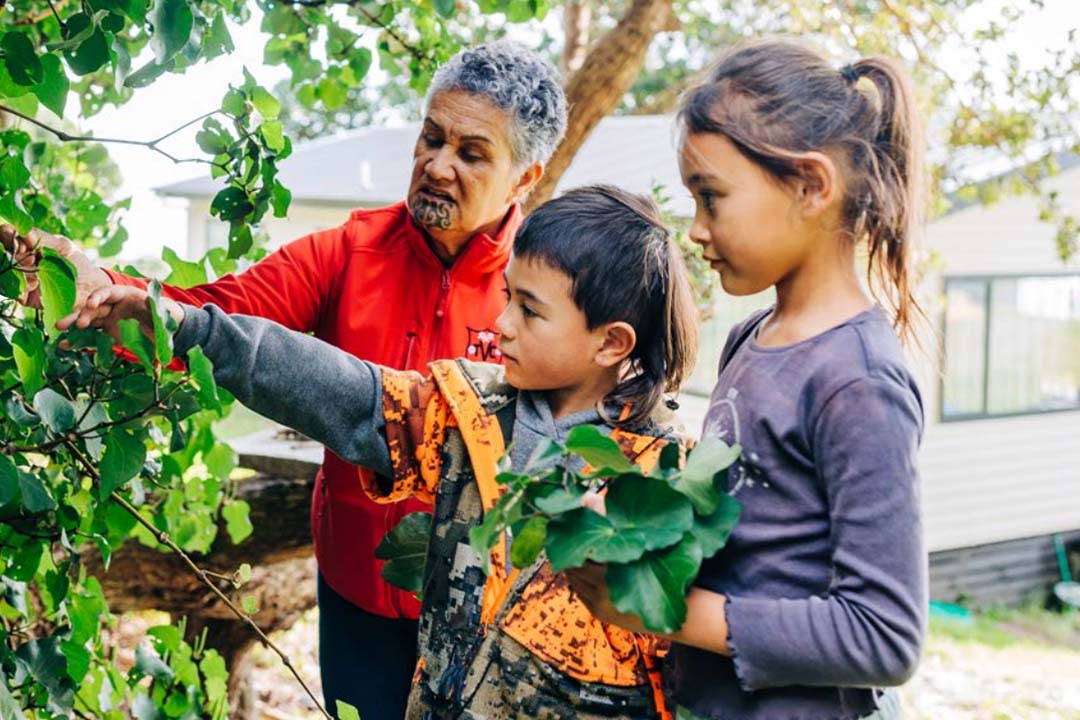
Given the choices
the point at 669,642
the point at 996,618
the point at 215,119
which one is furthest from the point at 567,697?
the point at 996,618

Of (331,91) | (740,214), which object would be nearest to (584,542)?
(740,214)

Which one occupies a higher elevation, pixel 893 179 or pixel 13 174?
pixel 893 179

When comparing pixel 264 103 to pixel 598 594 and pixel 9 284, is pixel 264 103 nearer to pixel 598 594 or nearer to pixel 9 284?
pixel 9 284

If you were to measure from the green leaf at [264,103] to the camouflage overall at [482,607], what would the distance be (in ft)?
1.33

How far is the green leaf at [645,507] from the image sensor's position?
110 centimetres

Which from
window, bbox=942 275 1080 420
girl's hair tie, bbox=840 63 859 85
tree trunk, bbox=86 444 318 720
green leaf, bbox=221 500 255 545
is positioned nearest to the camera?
girl's hair tie, bbox=840 63 859 85

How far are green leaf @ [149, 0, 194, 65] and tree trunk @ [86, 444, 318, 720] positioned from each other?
210 centimetres

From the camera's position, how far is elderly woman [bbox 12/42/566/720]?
7.00 ft

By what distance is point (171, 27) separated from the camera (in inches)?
52.1

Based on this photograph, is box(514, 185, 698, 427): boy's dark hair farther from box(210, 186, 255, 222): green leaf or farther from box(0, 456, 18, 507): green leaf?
box(0, 456, 18, 507): green leaf

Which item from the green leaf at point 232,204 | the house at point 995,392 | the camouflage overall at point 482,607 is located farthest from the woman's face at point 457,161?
the house at point 995,392

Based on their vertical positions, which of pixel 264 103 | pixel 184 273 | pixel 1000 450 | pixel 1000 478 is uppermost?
pixel 264 103

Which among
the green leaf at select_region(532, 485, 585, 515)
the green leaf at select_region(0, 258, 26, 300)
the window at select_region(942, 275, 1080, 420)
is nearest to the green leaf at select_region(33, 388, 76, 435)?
the green leaf at select_region(0, 258, 26, 300)

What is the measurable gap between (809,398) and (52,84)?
37.4 inches
